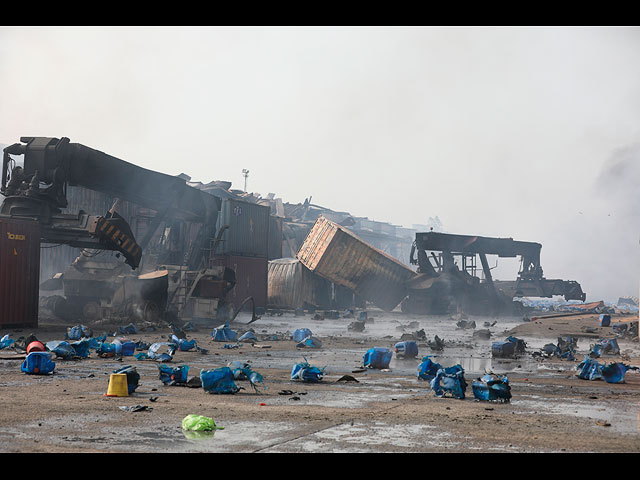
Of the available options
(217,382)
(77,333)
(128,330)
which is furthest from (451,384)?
(128,330)

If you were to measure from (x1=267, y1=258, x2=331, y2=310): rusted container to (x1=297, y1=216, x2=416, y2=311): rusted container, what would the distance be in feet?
3.03

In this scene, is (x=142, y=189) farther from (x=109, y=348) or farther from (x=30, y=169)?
(x=109, y=348)

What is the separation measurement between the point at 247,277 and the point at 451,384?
2075cm

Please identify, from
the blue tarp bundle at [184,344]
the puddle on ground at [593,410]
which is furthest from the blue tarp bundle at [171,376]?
the blue tarp bundle at [184,344]

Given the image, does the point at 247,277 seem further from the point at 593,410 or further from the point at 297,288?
the point at 593,410

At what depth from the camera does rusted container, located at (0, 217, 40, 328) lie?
1459 cm

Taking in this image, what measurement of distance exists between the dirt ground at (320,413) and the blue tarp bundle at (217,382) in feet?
0.33

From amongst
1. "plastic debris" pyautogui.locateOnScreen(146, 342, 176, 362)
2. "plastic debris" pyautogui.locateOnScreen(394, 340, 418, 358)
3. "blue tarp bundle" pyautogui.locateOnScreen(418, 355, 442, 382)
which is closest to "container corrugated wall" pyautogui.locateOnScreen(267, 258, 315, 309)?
"plastic debris" pyautogui.locateOnScreen(394, 340, 418, 358)

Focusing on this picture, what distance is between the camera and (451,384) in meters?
6.93

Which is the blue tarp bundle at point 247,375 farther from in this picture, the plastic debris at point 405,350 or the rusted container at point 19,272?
the rusted container at point 19,272

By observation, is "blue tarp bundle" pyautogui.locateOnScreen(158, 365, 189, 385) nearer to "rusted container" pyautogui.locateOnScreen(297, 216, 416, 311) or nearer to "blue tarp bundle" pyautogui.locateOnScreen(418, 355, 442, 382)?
"blue tarp bundle" pyautogui.locateOnScreen(418, 355, 442, 382)
